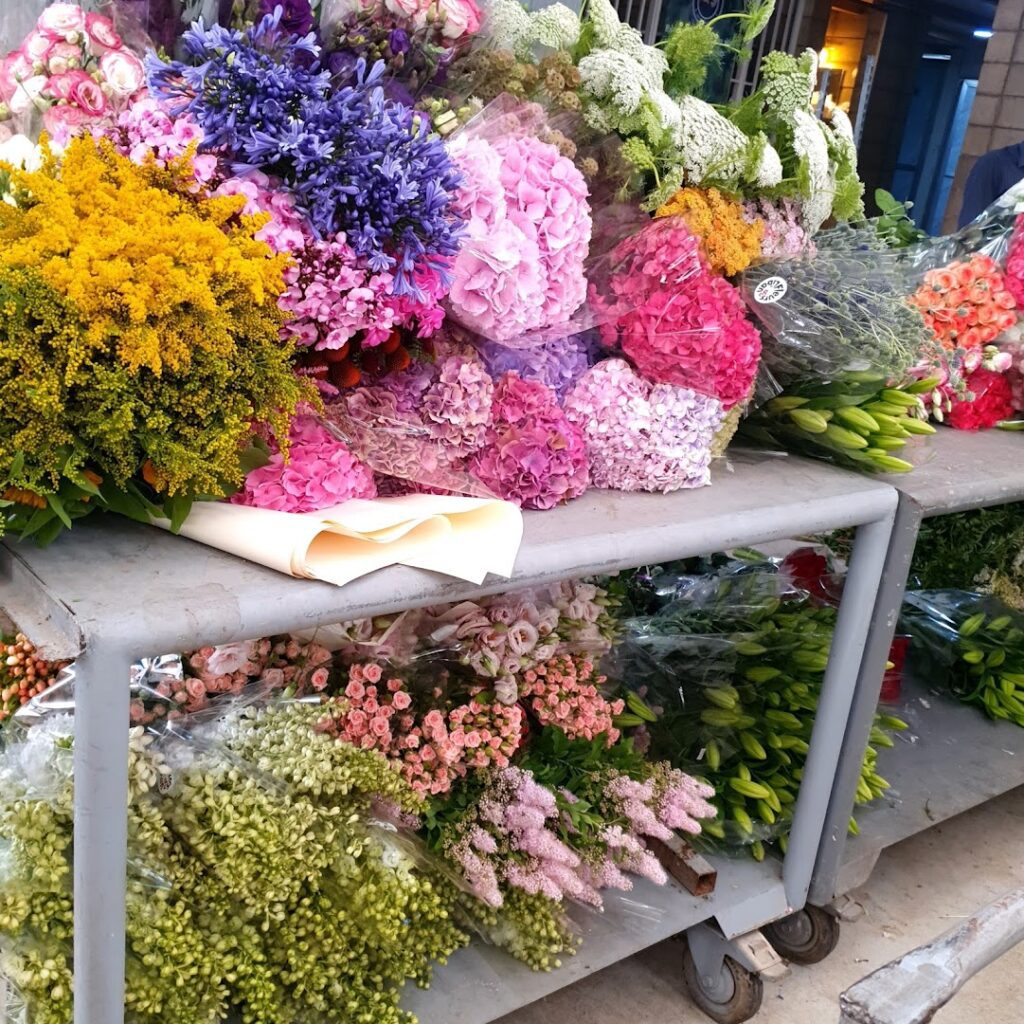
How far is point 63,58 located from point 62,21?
0.15 ft

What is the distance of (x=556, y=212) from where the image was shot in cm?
143

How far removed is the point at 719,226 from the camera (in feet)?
5.48

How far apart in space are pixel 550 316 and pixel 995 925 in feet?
2.98

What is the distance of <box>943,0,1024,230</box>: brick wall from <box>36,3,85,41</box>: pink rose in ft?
18.8

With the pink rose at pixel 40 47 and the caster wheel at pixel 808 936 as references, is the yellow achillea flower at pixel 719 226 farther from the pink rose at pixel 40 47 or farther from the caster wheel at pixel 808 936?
the caster wheel at pixel 808 936

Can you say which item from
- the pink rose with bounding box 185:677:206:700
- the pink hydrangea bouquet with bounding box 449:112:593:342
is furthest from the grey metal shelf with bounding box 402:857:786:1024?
the pink hydrangea bouquet with bounding box 449:112:593:342

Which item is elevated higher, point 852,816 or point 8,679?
point 8,679

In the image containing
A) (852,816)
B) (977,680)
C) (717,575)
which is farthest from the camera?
(977,680)

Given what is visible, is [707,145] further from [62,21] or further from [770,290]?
[62,21]

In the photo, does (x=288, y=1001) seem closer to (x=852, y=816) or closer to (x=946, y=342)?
(x=852, y=816)

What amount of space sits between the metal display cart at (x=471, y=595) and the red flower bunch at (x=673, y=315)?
19cm

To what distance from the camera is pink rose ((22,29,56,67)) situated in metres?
1.36

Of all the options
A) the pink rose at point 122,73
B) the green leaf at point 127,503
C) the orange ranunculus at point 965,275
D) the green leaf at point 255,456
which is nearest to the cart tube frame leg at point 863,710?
the orange ranunculus at point 965,275

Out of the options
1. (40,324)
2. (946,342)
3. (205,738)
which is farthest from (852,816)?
(40,324)
